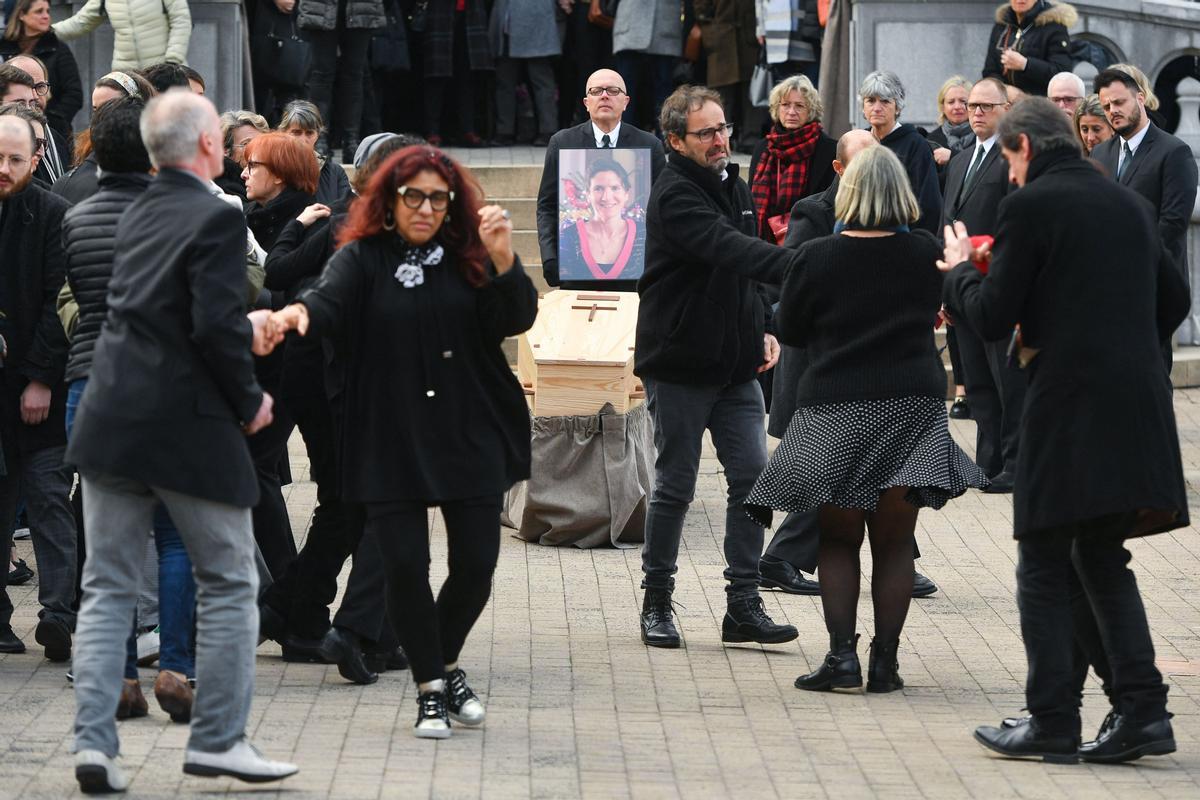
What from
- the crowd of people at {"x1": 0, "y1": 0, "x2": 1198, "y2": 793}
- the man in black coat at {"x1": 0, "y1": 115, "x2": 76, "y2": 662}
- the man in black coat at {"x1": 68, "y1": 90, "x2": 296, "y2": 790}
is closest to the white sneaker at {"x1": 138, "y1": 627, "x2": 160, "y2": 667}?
the crowd of people at {"x1": 0, "y1": 0, "x2": 1198, "y2": 793}

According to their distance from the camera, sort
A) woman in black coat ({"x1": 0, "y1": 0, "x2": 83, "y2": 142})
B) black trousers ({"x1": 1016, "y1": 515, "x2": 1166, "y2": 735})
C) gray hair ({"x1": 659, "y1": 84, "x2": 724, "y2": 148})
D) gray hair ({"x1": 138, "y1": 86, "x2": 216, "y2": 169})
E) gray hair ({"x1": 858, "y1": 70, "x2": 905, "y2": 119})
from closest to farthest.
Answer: gray hair ({"x1": 138, "y1": 86, "x2": 216, "y2": 169}), black trousers ({"x1": 1016, "y1": 515, "x2": 1166, "y2": 735}), gray hair ({"x1": 659, "y1": 84, "x2": 724, "y2": 148}), gray hair ({"x1": 858, "y1": 70, "x2": 905, "y2": 119}), woman in black coat ({"x1": 0, "y1": 0, "x2": 83, "y2": 142})

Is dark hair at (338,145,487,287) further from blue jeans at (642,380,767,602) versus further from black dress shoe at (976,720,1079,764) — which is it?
black dress shoe at (976,720,1079,764)

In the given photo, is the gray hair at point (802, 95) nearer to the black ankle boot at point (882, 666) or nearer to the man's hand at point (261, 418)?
the black ankle boot at point (882, 666)

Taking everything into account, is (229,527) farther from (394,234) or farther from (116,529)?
(394,234)

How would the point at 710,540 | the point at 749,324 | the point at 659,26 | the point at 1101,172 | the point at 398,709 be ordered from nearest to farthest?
the point at 1101,172 < the point at 398,709 < the point at 749,324 < the point at 710,540 < the point at 659,26

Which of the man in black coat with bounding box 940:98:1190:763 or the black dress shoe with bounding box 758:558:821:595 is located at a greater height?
the man in black coat with bounding box 940:98:1190:763

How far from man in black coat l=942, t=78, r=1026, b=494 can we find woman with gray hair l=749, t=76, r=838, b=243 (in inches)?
47.6

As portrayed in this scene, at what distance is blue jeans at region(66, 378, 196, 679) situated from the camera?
20.9ft

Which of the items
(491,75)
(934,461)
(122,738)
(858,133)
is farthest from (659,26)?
(122,738)

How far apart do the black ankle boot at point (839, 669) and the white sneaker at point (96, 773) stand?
2.50 metres

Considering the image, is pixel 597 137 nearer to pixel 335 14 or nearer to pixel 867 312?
pixel 335 14

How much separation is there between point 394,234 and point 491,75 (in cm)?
1089

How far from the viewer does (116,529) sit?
18.2 feet

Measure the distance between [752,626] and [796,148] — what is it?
2947 millimetres
